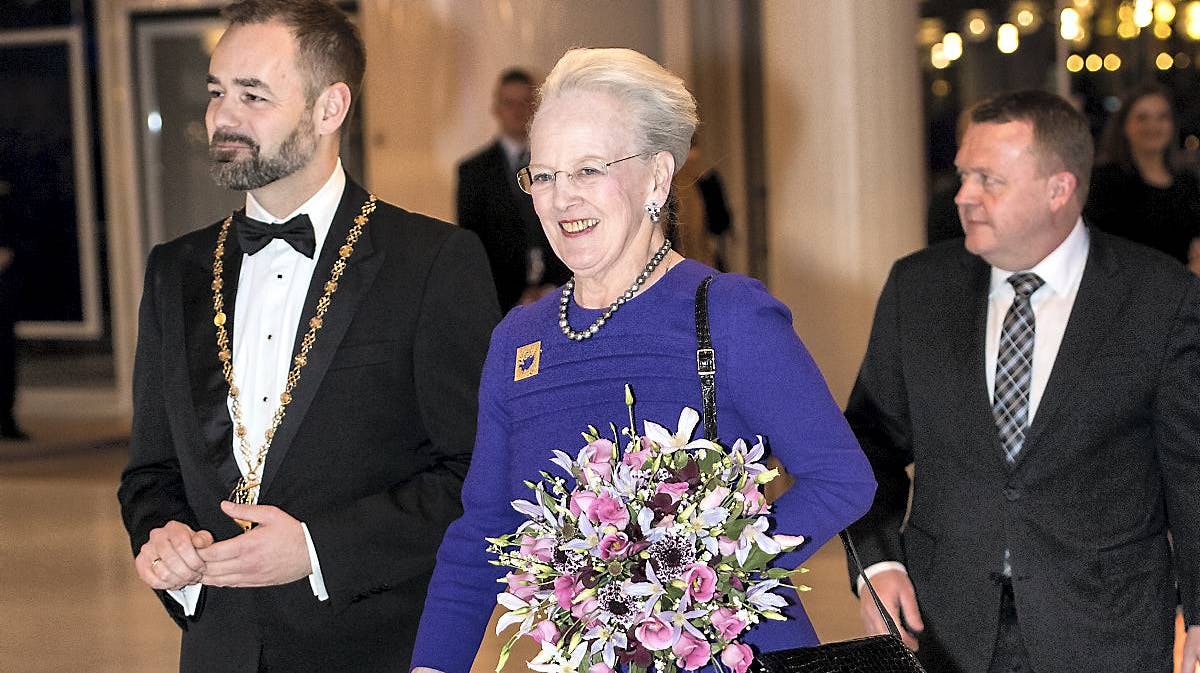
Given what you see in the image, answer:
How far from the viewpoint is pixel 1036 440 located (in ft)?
10.5

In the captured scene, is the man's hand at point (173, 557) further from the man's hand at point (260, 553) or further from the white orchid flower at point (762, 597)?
the white orchid flower at point (762, 597)

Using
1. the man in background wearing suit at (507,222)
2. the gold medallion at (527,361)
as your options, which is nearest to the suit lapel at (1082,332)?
the gold medallion at (527,361)

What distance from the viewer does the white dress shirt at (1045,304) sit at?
3.30 meters

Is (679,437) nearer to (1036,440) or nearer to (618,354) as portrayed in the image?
(618,354)

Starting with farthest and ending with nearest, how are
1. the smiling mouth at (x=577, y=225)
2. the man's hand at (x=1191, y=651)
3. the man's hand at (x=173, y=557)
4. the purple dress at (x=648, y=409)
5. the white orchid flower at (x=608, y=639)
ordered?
the man's hand at (x=1191, y=651) → the man's hand at (x=173, y=557) → the smiling mouth at (x=577, y=225) → the purple dress at (x=648, y=409) → the white orchid flower at (x=608, y=639)

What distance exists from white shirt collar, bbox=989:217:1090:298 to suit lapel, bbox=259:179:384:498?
1.42m

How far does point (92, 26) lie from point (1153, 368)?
1213cm

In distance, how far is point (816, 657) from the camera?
203cm

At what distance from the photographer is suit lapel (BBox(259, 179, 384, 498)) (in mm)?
2695

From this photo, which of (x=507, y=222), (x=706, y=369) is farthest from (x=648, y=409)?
(x=507, y=222)

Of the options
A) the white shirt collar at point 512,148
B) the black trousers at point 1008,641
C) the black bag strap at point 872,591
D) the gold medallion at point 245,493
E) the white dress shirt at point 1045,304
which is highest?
the white shirt collar at point 512,148

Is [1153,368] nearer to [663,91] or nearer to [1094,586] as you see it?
[1094,586]

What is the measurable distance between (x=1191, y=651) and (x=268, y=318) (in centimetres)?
190

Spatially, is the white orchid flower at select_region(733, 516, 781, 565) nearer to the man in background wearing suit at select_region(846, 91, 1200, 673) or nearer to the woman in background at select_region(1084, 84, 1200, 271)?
the man in background wearing suit at select_region(846, 91, 1200, 673)
